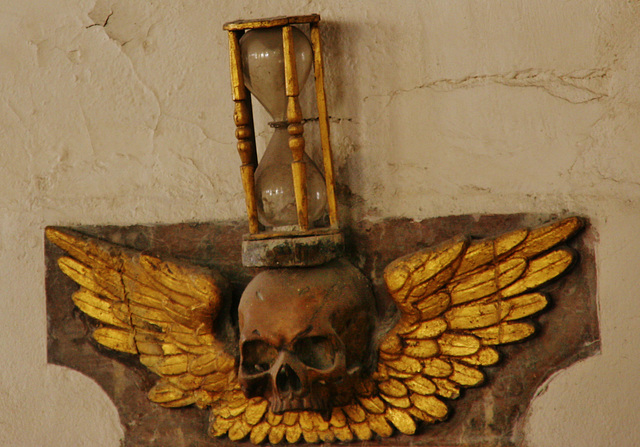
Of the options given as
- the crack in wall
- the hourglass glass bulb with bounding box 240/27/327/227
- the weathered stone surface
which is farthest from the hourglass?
the crack in wall

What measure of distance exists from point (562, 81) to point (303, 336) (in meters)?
0.59

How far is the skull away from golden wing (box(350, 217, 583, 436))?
0.07 meters

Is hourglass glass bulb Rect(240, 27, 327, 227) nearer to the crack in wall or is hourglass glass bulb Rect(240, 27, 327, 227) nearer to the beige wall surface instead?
the beige wall surface

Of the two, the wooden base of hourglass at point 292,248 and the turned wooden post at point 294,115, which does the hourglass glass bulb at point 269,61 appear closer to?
the turned wooden post at point 294,115

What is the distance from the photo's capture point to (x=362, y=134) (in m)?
1.21

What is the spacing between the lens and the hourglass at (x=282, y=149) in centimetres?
109

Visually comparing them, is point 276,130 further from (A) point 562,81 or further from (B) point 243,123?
(A) point 562,81

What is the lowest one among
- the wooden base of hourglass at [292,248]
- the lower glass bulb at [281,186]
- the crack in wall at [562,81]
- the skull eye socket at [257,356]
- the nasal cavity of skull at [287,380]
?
the nasal cavity of skull at [287,380]

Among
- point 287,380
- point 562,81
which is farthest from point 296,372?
point 562,81

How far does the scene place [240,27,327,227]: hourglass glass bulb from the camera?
3.65ft

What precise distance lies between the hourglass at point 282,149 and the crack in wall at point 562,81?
0.97ft

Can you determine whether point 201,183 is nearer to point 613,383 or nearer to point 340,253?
point 340,253

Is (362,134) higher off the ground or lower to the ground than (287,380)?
higher

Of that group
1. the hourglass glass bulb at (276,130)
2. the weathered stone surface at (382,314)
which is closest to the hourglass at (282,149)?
the hourglass glass bulb at (276,130)
